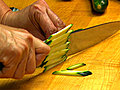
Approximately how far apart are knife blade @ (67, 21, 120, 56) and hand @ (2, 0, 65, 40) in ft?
0.40

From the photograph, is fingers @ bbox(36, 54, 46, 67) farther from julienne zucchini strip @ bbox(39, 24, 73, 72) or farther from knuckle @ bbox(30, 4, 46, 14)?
knuckle @ bbox(30, 4, 46, 14)

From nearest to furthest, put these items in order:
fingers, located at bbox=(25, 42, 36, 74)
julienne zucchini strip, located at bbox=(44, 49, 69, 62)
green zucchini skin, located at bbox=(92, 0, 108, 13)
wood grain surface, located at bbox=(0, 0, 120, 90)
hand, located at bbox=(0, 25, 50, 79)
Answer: hand, located at bbox=(0, 25, 50, 79) → fingers, located at bbox=(25, 42, 36, 74) → wood grain surface, located at bbox=(0, 0, 120, 90) → julienne zucchini strip, located at bbox=(44, 49, 69, 62) → green zucchini skin, located at bbox=(92, 0, 108, 13)

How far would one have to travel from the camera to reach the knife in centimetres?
180

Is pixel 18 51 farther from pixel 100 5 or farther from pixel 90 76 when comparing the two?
pixel 100 5

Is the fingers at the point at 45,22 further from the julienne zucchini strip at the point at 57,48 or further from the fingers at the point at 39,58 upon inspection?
the fingers at the point at 39,58

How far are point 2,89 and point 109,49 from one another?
785 mm

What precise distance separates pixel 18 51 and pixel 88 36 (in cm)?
68

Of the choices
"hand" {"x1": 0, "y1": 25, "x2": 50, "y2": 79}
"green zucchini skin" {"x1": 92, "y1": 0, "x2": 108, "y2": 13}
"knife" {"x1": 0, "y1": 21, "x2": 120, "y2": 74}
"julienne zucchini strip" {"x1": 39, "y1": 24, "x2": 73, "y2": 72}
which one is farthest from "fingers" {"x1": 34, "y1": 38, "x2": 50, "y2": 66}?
"green zucchini skin" {"x1": 92, "y1": 0, "x2": 108, "y2": 13}

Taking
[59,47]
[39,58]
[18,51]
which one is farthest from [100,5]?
[18,51]

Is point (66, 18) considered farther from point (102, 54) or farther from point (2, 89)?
point (2, 89)

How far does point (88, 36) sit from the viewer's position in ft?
6.13

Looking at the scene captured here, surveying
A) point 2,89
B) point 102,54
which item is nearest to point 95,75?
point 102,54

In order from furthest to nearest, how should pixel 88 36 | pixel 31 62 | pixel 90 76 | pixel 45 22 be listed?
pixel 88 36 < pixel 45 22 < pixel 90 76 < pixel 31 62

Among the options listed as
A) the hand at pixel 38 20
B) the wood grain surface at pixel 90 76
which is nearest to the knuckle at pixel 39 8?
the hand at pixel 38 20
